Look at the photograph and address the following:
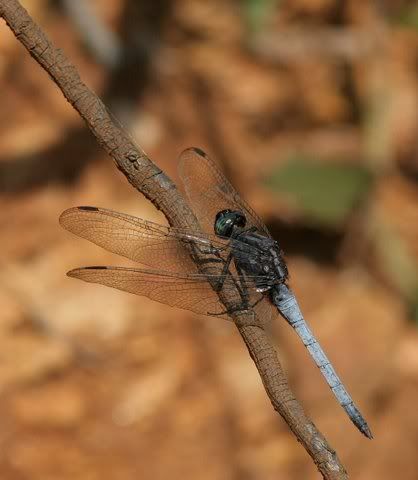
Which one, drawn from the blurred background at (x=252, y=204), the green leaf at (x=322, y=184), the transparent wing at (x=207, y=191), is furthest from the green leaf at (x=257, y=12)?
the transparent wing at (x=207, y=191)

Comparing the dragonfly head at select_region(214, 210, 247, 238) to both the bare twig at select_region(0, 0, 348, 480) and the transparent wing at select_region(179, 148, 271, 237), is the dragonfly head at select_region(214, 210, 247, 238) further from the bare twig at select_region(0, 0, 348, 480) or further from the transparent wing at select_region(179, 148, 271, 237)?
the bare twig at select_region(0, 0, 348, 480)

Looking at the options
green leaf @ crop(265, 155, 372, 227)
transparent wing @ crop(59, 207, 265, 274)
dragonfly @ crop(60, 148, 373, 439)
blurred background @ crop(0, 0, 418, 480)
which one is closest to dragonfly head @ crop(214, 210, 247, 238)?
dragonfly @ crop(60, 148, 373, 439)

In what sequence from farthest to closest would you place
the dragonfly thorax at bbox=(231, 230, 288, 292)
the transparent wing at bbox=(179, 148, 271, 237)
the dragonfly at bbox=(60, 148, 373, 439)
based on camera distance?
the transparent wing at bbox=(179, 148, 271, 237), the dragonfly thorax at bbox=(231, 230, 288, 292), the dragonfly at bbox=(60, 148, 373, 439)

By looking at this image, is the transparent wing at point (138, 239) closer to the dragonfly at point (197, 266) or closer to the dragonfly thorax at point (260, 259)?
the dragonfly at point (197, 266)

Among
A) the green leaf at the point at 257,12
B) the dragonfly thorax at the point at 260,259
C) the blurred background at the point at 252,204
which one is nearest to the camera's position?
the dragonfly thorax at the point at 260,259

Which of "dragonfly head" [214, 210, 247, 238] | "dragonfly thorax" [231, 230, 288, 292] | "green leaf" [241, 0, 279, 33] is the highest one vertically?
"green leaf" [241, 0, 279, 33]

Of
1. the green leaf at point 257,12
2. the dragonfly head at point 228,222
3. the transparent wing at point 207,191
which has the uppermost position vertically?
the green leaf at point 257,12
